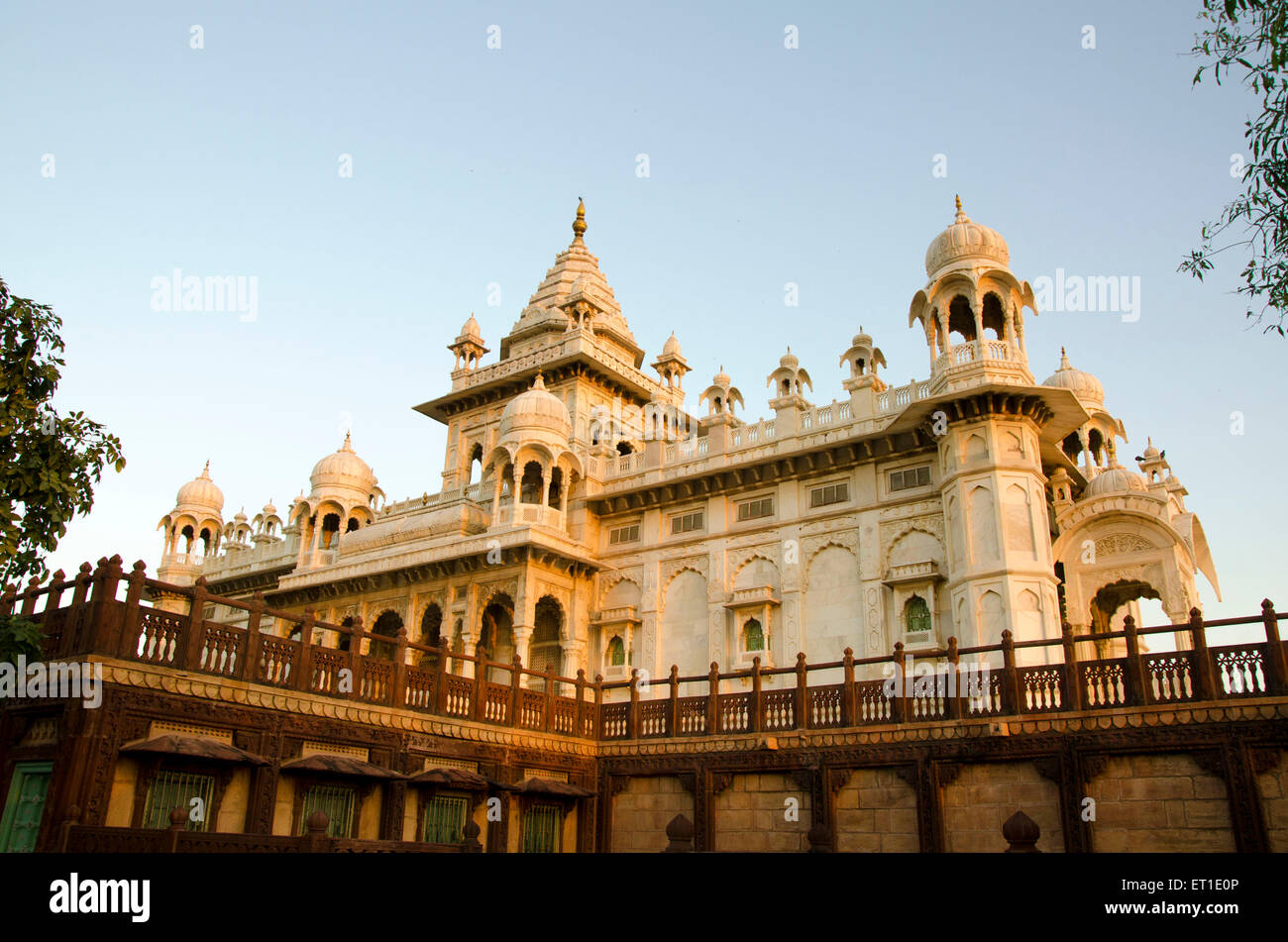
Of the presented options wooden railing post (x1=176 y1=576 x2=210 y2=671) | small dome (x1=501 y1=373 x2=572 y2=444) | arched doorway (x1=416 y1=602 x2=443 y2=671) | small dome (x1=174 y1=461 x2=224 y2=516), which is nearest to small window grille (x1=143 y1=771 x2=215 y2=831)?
wooden railing post (x1=176 y1=576 x2=210 y2=671)

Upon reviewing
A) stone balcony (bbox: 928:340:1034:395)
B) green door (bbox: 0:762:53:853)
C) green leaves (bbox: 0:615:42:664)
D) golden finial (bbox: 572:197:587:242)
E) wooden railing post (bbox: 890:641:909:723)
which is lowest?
green door (bbox: 0:762:53:853)

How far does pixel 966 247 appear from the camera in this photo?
23.5 metres

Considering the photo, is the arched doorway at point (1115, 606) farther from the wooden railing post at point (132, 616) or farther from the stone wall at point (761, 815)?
the wooden railing post at point (132, 616)

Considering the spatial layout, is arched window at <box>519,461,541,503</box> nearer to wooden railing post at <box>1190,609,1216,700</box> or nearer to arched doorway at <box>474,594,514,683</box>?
arched doorway at <box>474,594,514,683</box>

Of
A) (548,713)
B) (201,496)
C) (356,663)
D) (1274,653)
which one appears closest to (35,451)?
(356,663)

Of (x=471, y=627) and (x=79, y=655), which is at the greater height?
(x=471, y=627)

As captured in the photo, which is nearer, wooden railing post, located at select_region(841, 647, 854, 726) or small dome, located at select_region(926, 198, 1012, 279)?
wooden railing post, located at select_region(841, 647, 854, 726)

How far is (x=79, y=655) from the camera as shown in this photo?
13352 mm

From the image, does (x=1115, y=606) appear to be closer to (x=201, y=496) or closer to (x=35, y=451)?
(x=35, y=451)

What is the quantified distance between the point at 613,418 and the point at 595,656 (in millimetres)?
10622

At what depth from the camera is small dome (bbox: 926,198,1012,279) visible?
23453mm

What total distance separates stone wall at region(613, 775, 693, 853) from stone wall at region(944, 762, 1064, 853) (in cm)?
517
